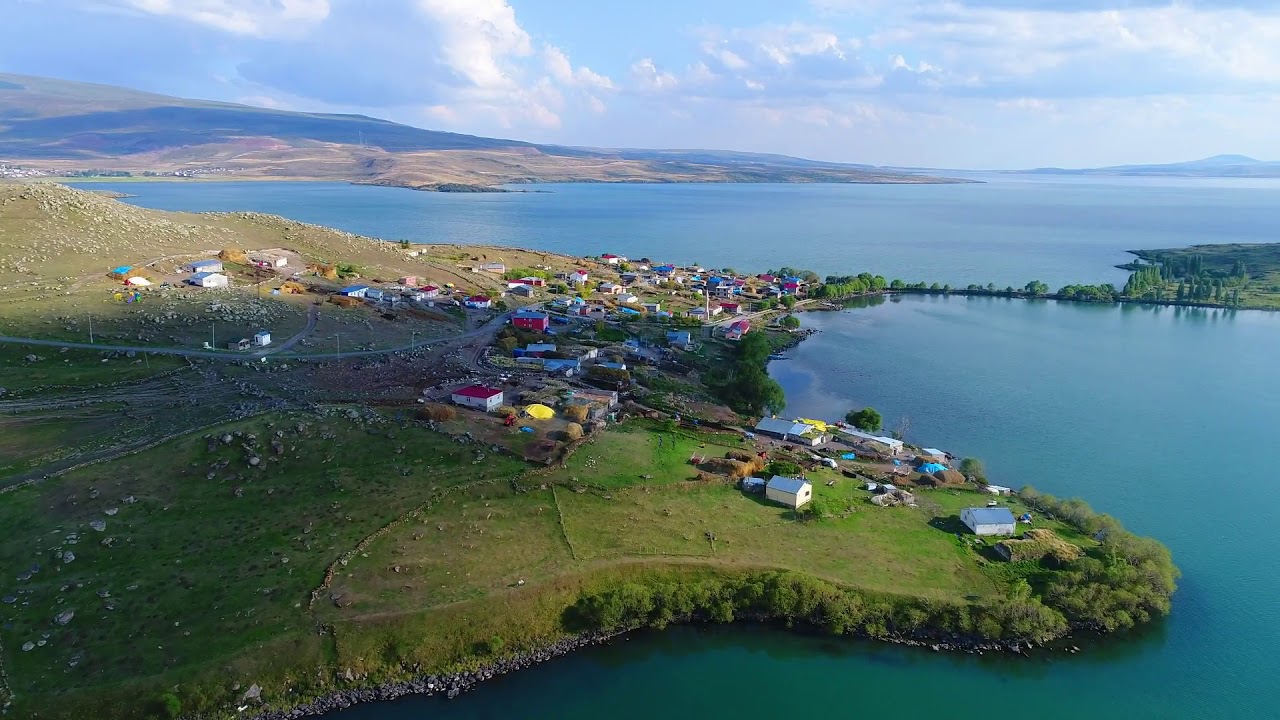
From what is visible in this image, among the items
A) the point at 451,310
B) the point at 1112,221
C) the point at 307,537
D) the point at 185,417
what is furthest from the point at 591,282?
the point at 1112,221

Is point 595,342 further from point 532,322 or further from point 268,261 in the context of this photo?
point 268,261

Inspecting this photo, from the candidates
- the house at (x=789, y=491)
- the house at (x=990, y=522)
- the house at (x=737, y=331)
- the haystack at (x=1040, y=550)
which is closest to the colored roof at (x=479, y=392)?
the house at (x=789, y=491)

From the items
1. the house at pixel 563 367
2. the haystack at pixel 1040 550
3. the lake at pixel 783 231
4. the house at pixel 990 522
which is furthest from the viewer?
the lake at pixel 783 231

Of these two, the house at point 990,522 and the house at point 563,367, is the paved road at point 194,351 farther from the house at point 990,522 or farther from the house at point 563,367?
the house at point 990,522

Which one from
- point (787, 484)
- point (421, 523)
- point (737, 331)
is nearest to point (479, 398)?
point (421, 523)

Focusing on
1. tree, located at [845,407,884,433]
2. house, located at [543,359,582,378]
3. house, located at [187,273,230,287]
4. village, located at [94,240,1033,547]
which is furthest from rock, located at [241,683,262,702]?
house, located at [187,273,230,287]
